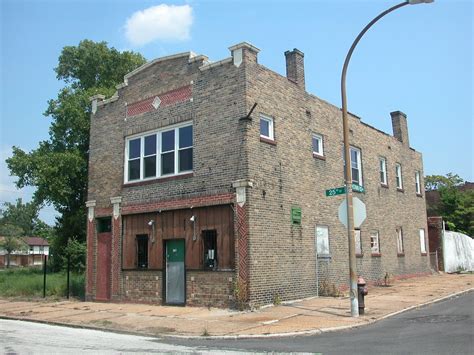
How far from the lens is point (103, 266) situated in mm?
19312

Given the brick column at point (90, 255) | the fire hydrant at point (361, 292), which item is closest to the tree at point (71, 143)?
the brick column at point (90, 255)

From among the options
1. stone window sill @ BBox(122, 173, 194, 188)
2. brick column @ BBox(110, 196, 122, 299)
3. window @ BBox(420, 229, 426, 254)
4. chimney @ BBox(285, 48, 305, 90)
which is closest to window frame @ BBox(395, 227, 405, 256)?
window @ BBox(420, 229, 426, 254)

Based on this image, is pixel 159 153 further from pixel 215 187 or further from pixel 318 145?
pixel 318 145

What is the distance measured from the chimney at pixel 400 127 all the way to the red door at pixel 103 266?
17477 mm

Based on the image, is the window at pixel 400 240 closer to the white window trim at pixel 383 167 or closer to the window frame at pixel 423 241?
the white window trim at pixel 383 167

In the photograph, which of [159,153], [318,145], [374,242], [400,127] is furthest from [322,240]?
[400,127]

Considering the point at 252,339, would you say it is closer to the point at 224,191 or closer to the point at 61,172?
the point at 224,191

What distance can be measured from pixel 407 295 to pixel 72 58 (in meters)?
33.1

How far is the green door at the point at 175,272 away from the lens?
16562 mm

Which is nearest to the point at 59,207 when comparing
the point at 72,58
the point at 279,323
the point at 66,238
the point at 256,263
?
the point at 66,238

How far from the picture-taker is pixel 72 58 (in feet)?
133

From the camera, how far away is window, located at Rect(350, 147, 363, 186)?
2248 centimetres

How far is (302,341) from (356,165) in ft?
45.2

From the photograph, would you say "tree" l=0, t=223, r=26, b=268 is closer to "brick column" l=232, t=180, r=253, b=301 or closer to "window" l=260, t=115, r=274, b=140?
"window" l=260, t=115, r=274, b=140
